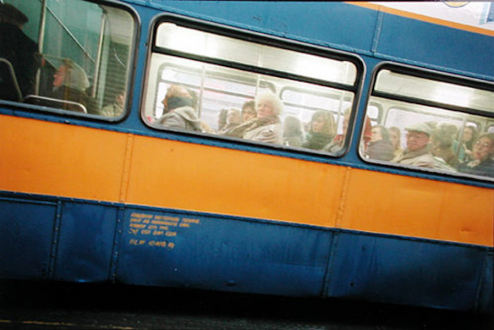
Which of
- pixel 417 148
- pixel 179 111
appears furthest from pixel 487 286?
pixel 179 111

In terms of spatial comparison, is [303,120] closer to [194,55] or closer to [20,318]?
[194,55]

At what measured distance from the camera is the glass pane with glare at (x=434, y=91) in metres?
2.96

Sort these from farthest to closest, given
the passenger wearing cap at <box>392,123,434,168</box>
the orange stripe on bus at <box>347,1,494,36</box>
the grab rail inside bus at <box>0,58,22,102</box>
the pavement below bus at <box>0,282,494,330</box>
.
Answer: the passenger wearing cap at <box>392,123,434,168</box>, the orange stripe on bus at <box>347,1,494,36</box>, the pavement below bus at <box>0,282,494,330</box>, the grab rail inside bus at <box>0,58,22,102</box>

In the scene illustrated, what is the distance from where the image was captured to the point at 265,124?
9.57ft

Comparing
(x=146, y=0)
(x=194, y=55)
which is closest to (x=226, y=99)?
(x=194, y=55)

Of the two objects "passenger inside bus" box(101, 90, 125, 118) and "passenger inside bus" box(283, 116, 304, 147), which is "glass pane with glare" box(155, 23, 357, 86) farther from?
"passenger inside bus" box(101, 90, 125, 118)

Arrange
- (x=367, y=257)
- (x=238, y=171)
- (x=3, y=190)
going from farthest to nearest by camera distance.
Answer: (x=367, y=257) → (x=238, y=171) → (x=3, y=190)

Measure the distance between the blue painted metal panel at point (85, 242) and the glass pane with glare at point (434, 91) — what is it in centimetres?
269

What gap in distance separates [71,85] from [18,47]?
485mm

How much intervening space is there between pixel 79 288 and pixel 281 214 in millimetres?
2162

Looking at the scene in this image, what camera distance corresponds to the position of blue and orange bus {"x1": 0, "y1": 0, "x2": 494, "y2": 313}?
2621 mm

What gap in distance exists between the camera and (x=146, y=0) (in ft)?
8.61

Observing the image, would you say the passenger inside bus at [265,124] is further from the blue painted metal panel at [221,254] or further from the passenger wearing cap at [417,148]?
the passenger wearing cap at [417,148]

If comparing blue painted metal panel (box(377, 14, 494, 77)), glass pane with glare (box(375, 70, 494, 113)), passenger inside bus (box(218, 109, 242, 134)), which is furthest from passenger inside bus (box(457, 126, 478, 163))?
passenger inside bus (box(218, 109, 242, 134))
